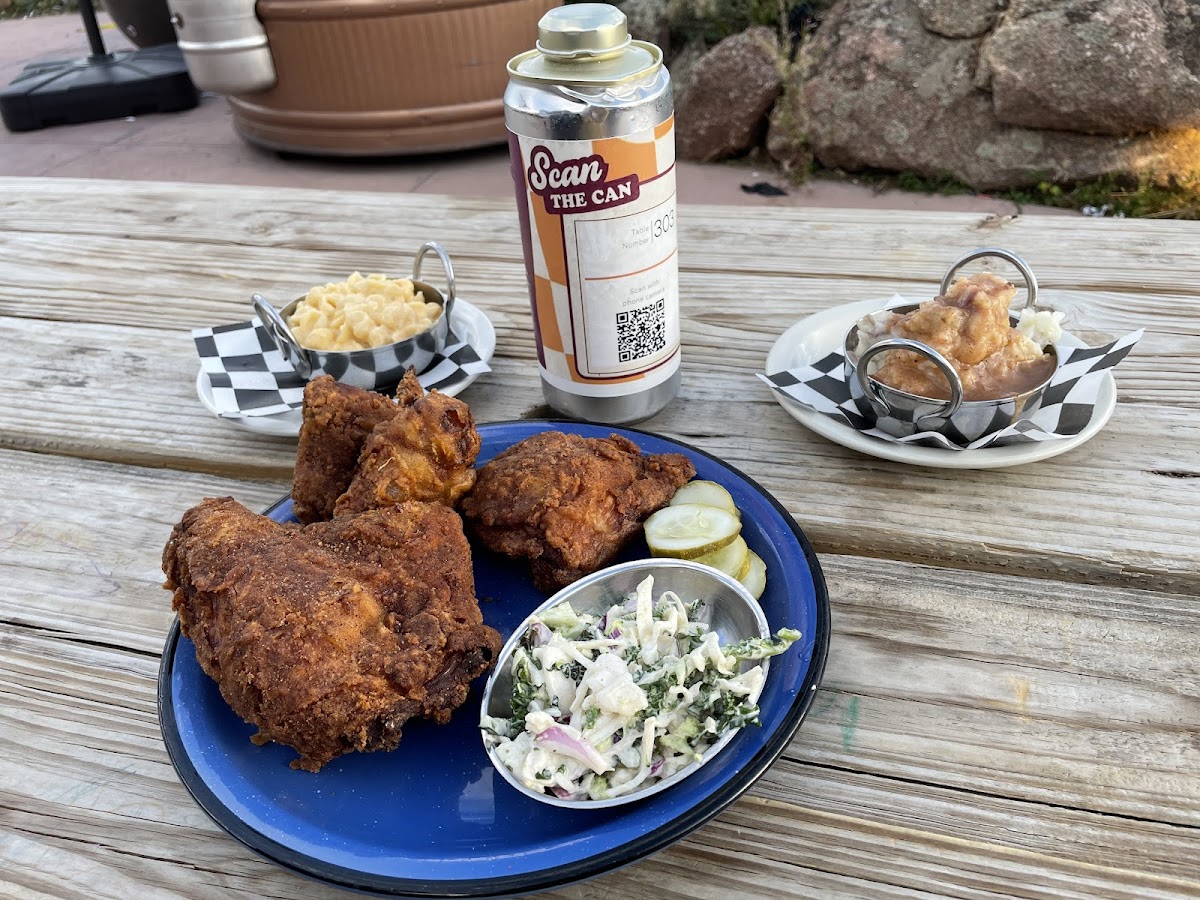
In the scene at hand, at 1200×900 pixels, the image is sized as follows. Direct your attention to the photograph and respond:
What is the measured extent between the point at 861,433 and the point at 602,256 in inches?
22.0

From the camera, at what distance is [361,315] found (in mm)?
1890

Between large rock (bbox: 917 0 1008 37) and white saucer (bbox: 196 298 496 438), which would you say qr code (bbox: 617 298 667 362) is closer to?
white saucer (bbox: 196 298 496 438)

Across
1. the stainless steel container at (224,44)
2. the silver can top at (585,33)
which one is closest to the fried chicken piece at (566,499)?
the silver can top at (585,33)

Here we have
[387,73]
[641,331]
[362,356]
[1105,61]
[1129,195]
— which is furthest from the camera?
[387,73]

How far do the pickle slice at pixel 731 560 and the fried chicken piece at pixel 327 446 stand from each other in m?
0.56

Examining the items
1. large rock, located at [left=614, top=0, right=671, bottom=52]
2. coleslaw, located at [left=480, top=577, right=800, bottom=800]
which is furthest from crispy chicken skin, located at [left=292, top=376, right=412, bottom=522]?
large rock, located at [left=614, top=0, right=671, bottom=52]

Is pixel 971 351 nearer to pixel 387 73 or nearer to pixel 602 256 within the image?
pixel 602 256

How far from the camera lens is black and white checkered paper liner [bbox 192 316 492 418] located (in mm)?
1854

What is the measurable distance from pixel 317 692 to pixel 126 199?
2464mm

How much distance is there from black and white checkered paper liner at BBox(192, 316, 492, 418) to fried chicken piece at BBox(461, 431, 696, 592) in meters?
0.43

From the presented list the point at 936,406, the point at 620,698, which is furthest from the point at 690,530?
the point at 936,406

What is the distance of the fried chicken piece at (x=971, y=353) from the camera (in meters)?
1.55

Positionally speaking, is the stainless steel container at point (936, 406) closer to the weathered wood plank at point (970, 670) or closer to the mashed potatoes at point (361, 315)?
the weathered wood plank at point (970, 670)

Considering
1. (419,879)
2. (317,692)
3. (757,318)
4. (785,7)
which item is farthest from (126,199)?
(785,7)
